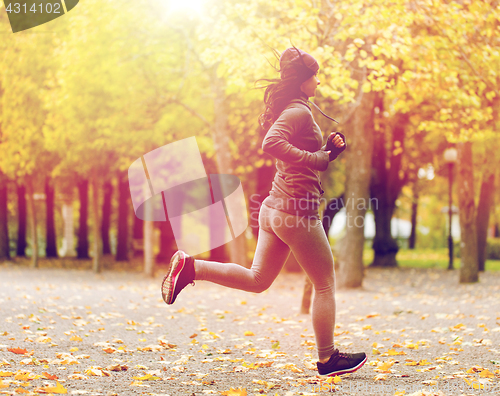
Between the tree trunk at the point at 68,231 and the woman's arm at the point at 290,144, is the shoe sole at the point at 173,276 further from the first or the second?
the tree trunk at the point at 68,231

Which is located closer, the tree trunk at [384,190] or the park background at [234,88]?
the park background at [234,88]

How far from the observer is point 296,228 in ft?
11.9

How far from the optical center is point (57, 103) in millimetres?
12719

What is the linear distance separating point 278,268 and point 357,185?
8369 mm

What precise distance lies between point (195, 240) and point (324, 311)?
88.8 feet

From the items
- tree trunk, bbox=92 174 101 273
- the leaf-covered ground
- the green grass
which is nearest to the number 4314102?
tree trunk, bbox=92 174 101 273

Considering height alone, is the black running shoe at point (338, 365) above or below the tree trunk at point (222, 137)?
below

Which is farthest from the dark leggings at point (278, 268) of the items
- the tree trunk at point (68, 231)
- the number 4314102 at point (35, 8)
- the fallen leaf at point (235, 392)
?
the tree trunk at point (68, 231)

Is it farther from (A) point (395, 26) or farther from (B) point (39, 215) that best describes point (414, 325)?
(B) point (39, 215)

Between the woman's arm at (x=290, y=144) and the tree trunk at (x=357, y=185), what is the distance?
8.29 metres

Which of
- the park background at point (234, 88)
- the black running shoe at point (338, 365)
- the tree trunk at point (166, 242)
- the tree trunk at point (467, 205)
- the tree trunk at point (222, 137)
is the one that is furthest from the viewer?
the tree trunk at point (166, 242)

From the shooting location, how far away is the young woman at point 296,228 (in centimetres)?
365

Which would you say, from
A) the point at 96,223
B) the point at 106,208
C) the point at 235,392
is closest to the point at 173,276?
the point at 235,392

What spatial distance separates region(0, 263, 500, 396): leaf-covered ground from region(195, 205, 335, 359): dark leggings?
0.44m
